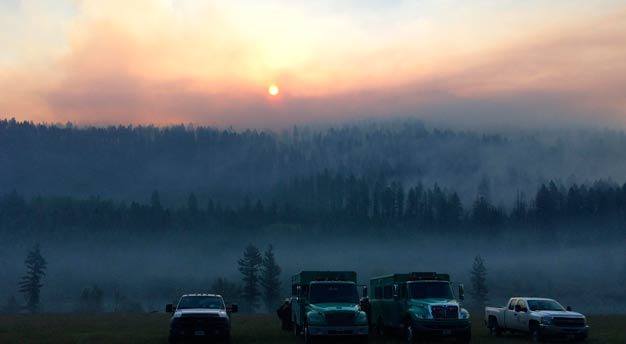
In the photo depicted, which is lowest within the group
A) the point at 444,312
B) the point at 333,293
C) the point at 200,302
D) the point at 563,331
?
the point at 563,331

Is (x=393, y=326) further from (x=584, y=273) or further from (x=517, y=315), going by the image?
(x=584, y=273)

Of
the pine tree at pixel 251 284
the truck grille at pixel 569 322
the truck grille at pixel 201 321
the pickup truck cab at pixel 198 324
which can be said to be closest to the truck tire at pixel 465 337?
the truck grille at pixel 569 322

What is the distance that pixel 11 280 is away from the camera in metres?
166

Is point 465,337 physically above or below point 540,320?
below

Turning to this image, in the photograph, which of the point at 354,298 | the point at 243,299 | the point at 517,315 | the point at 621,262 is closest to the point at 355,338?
the point at 354,298

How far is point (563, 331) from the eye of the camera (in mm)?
31922

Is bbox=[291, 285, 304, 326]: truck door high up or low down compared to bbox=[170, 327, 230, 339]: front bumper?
up

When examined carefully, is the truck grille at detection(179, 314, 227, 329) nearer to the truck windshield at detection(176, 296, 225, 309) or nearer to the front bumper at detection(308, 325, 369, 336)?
the truck windshield at detection(176, 296, 225, 309)

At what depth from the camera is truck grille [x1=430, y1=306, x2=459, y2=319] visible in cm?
3059

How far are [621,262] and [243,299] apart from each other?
4453 inches

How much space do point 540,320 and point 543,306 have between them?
2.03 metres

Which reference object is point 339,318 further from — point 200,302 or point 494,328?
point 494,328

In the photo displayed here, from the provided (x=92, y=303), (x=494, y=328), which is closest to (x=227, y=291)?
(x=92, y=303)

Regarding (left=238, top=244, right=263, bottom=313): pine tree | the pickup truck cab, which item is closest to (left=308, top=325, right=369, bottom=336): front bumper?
the pickup truck cab
